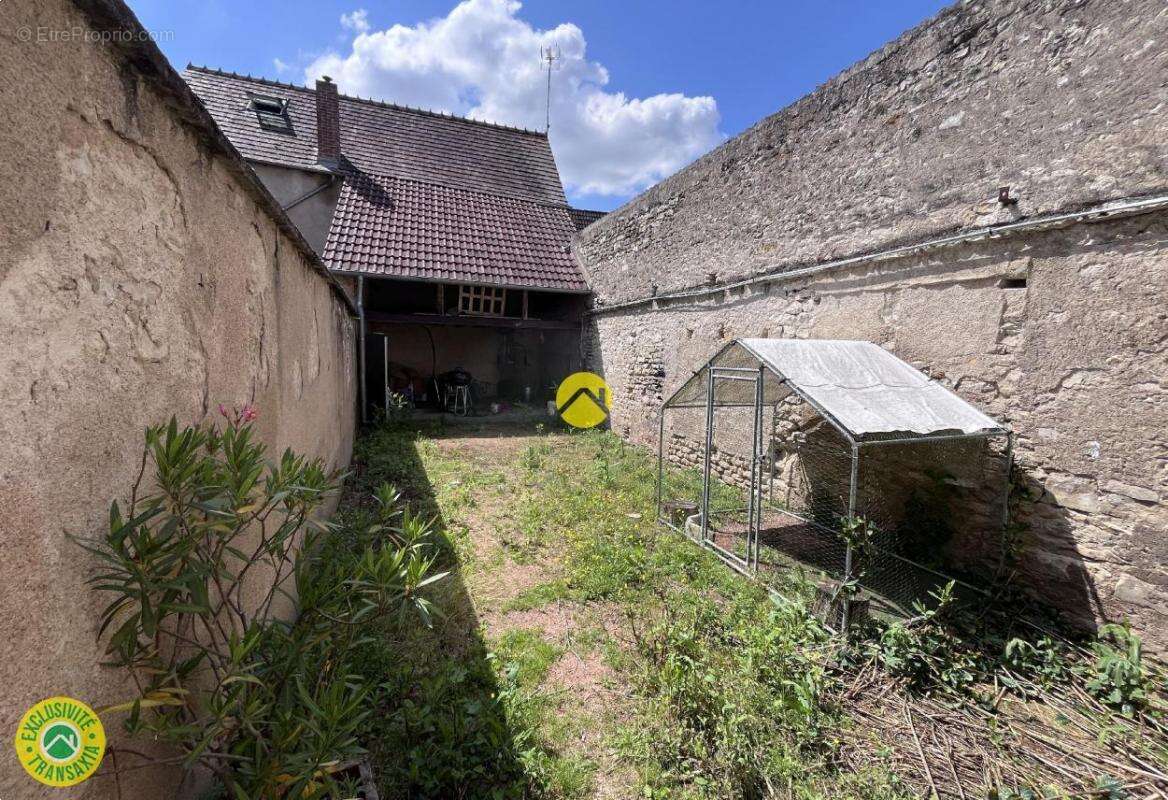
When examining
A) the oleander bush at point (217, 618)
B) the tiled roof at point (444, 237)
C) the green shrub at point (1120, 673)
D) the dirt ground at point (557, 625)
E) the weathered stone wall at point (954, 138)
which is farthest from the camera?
the tiled roof at point (444, 237)

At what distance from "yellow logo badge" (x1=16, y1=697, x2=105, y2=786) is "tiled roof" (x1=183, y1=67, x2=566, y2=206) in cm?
1198

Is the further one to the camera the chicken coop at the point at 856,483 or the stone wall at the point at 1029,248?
the chicken coop at the point at 856,483

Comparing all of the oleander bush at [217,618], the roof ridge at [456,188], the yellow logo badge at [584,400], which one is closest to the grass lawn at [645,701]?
the oleander bush at [217,618]

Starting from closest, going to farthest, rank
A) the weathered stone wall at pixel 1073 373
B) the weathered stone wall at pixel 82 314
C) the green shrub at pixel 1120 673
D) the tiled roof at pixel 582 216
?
the weathered stone wall at pixel 82 314 < the green shrub at pixel 1120 673 < the weathered stone wall at pixel 1073 373 < the tiled roof at pixel 582 216

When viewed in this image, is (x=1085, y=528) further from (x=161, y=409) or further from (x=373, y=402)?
(x=373, y=402)

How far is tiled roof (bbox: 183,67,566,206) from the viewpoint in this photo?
11016mm

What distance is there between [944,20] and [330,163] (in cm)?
1093

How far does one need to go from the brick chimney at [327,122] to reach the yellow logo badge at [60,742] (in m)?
12.1

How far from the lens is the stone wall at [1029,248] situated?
9.55ft

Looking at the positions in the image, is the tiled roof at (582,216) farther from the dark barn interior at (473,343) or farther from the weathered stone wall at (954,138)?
the weathered stone wall at (954,138)

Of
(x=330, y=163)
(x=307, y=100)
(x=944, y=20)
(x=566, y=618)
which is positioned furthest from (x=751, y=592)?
(x=307, y=100)

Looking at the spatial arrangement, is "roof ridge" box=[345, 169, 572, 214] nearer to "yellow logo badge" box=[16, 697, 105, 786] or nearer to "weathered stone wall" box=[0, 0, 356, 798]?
"weathered stone wall" box=[0, 0, 356, 798]

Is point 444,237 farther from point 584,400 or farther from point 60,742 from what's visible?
point 60,742

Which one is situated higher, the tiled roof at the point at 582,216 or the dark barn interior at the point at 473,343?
the tiled roof at the point at 582,216
